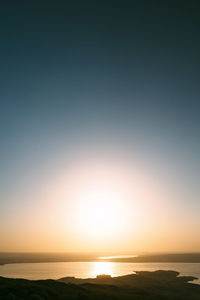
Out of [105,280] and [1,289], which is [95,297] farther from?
[105,280]

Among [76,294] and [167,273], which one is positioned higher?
[167,273]

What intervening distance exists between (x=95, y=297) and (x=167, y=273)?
76.7 meters

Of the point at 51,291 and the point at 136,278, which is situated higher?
the point at 136,278

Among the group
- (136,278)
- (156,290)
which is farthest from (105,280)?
(156,290)

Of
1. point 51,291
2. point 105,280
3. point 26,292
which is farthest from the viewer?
point 105,280

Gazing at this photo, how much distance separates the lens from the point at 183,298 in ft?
259

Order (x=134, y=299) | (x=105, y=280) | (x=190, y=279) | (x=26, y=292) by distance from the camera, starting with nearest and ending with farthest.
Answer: (x=26, y=292)
(x=134, y=299)
(x=105, y=280)
(x=190, y=279)

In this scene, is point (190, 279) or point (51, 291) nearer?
point (51, 291)

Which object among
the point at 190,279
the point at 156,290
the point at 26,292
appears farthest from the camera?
the point at 190,279

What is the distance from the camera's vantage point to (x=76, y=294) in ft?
233

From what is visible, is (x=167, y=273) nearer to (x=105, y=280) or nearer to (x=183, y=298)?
(x=105, y=280)

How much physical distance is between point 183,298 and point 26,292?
142 ft

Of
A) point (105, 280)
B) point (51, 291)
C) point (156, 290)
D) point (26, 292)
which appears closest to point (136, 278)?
point (105, 280)

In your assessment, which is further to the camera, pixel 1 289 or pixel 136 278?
pixel 136 278
